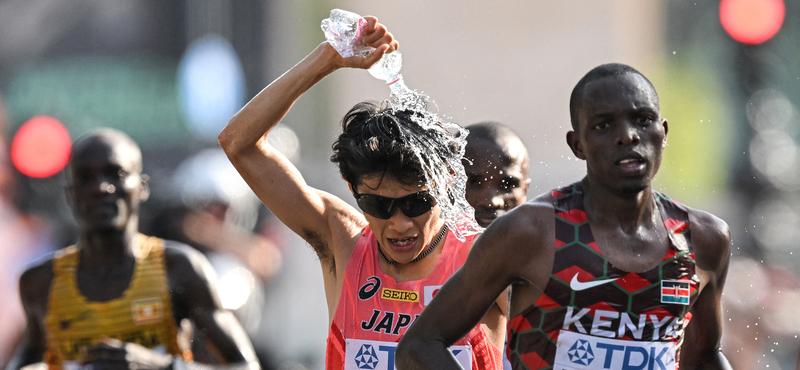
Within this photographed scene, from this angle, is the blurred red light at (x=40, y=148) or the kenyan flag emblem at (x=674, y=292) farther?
the blurred red light at (x=40, y=148)

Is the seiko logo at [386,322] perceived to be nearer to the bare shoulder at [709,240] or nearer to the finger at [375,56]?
the finger at [375,56]

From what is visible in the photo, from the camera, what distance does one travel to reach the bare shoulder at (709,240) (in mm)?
2789

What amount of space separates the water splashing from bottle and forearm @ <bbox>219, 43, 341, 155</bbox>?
0.08m

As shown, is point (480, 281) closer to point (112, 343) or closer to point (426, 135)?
point (426, 135)

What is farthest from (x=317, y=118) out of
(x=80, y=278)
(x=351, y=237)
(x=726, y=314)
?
(x=351, y=237)

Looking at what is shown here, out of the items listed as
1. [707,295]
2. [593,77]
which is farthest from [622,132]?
[707,295]

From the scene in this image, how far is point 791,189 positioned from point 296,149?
681 centimetres

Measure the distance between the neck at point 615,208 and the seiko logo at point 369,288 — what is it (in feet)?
3.21

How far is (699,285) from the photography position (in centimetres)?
275

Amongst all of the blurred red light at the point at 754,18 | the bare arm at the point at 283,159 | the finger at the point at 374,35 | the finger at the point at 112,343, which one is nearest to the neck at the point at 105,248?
the finger at the point at 112,343

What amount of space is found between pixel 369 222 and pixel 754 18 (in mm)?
10013

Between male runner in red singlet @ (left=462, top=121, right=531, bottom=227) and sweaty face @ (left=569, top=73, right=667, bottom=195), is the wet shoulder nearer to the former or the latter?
sweaty face @ (left=569, top=73, right=667, bottom=195)

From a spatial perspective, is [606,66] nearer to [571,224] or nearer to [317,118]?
[571,224]

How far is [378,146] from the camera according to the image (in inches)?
136
